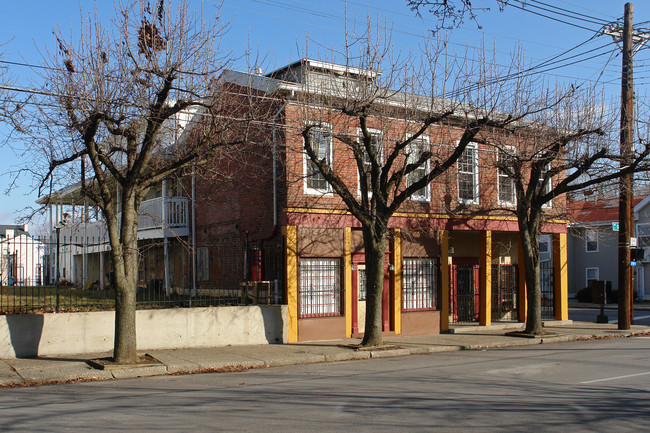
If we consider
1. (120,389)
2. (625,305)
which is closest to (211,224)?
(120,389)

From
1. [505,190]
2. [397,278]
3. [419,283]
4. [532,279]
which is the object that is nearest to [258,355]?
[397,278]

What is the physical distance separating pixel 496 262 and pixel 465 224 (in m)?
4.01

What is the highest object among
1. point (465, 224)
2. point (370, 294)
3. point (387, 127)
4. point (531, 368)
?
point (387, 127)

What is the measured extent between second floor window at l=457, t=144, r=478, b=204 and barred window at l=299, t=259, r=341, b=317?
514 centimetres

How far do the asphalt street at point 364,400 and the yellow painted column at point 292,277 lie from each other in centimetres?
312

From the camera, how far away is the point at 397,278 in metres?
19.0

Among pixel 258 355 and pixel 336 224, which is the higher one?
pixel 336 224

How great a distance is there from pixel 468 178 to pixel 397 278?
4.35 m

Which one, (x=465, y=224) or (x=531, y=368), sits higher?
(x=465, y=224)

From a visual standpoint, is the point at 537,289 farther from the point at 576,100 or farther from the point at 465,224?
the point at 576,100

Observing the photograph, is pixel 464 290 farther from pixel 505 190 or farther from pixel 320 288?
pixel 320 288

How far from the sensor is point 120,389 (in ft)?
35.6

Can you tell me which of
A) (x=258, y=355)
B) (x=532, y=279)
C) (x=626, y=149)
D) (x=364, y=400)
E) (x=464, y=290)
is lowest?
(x=258, y=355)

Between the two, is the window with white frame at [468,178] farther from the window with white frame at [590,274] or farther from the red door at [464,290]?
the window with white frame at [590,274]
